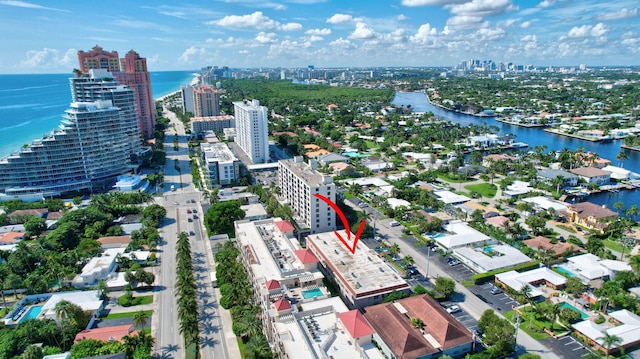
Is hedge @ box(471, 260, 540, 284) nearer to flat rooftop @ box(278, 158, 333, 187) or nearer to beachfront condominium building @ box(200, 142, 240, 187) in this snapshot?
flat rooftop @ box(278, 158, 333, 187)

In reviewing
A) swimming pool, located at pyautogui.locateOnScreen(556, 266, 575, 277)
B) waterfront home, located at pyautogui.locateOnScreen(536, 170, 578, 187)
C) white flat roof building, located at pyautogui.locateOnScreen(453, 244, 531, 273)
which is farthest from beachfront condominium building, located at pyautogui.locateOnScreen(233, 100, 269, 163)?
swimming pool, located at pyautogui.locateOnScreen(556, 266, 575, 277)

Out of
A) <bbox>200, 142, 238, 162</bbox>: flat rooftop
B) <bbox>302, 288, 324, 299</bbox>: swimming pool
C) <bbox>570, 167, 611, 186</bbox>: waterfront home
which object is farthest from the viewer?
<bbox>200, 142, 238, 162</bbox>: flat rooftop

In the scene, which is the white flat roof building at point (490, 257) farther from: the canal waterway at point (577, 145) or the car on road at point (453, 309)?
the canal waterway at point (577, 145)

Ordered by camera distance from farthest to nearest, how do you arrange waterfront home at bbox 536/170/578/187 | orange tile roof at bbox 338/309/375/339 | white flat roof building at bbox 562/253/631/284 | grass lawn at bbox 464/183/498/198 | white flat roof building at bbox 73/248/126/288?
waterfront home at bbox 536/170/578/187
grass lawn at bbox 464/183/498/198
white flat roof building at bbox 562/253/631/284
white flat roof building at bbox 73/248/126/288
orange tile roof at bbox 338/309/375/339

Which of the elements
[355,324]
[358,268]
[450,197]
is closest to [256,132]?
[450,197]

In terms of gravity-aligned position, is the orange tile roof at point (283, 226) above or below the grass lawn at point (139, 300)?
above

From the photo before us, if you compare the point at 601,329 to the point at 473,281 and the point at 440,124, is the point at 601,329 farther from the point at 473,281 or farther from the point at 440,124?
the point at 440,124

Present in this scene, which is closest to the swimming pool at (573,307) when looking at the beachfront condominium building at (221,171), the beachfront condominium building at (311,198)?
the beachfront condominium building at (311,198)

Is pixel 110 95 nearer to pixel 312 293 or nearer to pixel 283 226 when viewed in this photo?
pixel 283 226
